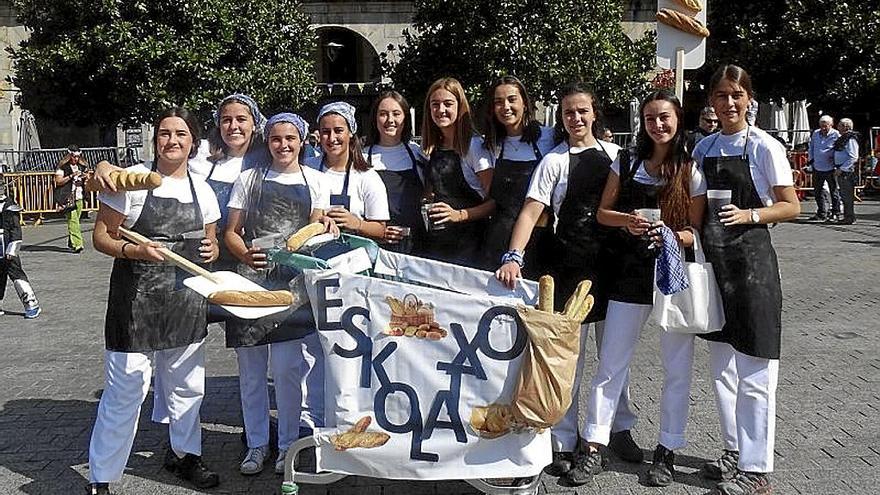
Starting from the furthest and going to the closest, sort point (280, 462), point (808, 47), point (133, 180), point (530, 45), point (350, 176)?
point (808, 47)
point (530, 45)
point (350, 176)
point (280, 462)
point (133, 180)

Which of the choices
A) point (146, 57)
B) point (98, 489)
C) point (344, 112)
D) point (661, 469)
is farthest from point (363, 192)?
point (146, 57)

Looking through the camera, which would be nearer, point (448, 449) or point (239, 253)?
point (448, 449)

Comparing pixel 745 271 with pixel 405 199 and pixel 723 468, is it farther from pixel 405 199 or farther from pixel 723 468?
pixel 405 199

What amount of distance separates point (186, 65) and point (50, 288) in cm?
748

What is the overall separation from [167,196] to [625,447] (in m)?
2.94

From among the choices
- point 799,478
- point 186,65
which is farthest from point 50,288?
point 799,478

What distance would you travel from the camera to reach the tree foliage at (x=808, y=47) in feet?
66.0

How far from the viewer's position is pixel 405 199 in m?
5.27

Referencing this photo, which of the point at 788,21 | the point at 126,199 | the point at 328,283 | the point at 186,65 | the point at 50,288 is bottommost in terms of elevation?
the point at 50,288

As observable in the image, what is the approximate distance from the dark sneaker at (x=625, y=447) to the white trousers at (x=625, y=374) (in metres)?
0.31

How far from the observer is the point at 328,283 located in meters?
4.05

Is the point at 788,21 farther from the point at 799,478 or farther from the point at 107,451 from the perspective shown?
the point at 107,451

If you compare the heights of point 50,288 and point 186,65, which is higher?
point 186,65

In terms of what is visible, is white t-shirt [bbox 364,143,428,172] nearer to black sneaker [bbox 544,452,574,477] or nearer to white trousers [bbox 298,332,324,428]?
white trousers [bbox 298,332,324,428]
